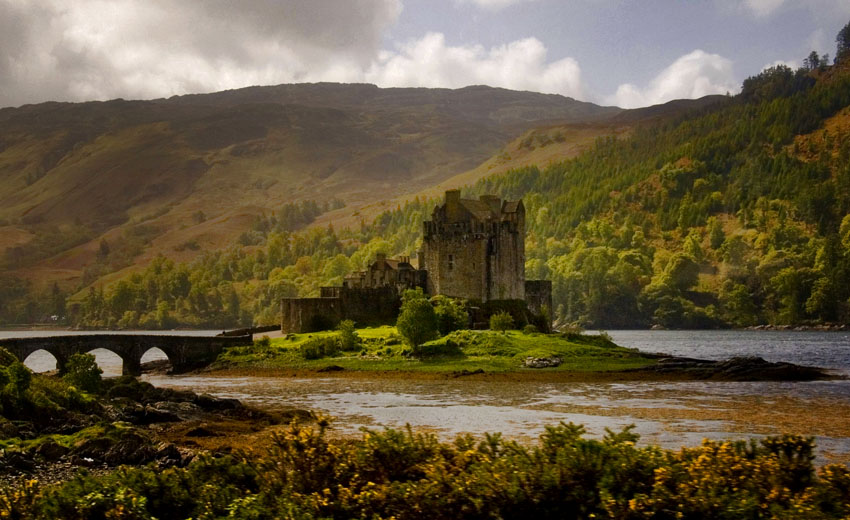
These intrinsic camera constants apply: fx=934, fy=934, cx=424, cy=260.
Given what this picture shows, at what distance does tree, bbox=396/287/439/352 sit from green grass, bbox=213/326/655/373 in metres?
0.74

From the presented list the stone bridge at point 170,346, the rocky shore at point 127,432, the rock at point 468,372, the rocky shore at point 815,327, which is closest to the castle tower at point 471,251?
the stone bridge at point 170,346

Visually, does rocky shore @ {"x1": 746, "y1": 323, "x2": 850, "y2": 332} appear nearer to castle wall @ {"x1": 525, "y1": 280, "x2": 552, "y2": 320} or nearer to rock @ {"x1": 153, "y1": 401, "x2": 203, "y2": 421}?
castle wall @ {"x1": 525, "y1": 280, "x2": 552, "y2": 320}

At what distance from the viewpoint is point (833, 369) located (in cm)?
7800

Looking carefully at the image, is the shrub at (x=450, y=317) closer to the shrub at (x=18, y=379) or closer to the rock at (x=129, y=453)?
the shrub at (x=18, y=379)

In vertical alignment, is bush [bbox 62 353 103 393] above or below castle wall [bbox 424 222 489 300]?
below

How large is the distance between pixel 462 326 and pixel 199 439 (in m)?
43.9

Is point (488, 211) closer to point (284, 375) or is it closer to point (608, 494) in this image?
point (284, 375)

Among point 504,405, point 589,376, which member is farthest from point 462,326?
point 504,405

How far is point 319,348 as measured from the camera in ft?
254

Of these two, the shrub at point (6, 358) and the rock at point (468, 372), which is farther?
the rock at point (468, 372)

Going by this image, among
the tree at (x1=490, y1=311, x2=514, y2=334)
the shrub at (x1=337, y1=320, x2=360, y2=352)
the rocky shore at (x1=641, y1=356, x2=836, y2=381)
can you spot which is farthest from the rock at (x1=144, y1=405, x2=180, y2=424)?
the tree at (x1=490, y1=311, x2=514, y2=334)

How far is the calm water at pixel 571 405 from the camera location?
41.0 meters

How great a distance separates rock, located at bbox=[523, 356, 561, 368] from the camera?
69562 mm

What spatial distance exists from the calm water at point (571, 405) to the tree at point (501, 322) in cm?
1500
